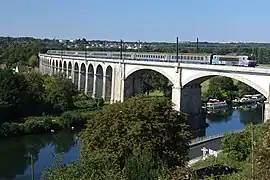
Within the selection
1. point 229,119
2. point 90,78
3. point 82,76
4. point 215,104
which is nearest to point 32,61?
point 82,76

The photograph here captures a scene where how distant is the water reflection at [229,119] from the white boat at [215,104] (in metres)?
0.93

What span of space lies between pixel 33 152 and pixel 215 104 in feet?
83.2

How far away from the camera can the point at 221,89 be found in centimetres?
5453

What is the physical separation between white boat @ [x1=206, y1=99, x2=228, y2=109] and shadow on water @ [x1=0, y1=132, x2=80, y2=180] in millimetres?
19188

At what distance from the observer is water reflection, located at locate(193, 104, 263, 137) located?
36.7m

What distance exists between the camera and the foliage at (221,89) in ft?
Answer: 174

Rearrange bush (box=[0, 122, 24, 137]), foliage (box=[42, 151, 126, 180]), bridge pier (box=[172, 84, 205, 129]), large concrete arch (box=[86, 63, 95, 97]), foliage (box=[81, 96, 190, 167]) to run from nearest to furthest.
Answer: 1. foliage (box=[42, 151, 126, 180])
2. foliage (box=[81, 96, 190, 167])
3. bush (box=[0, 122, 24, 137])
4. bridge pier (box=[172, 84, 205, 129])
5. large concrete arch (box=[86, 63, 95, 97])

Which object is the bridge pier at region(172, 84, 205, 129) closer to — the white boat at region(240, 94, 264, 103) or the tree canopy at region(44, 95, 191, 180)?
the white boat at region(240, 94, 264, 103)

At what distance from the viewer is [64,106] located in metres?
39.3

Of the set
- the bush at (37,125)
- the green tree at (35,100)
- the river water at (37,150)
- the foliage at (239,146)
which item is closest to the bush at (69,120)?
the bush at (37,125)

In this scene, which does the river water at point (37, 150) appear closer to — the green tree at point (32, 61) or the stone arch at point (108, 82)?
the stone arch at point (108, 82)

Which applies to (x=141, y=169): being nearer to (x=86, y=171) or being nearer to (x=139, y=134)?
(x=86, y=171)

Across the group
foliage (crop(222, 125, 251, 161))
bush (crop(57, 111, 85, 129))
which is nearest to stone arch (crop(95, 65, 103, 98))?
bush (crop(57, 111, 85, 129))

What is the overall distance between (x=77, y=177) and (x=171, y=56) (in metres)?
30.8
